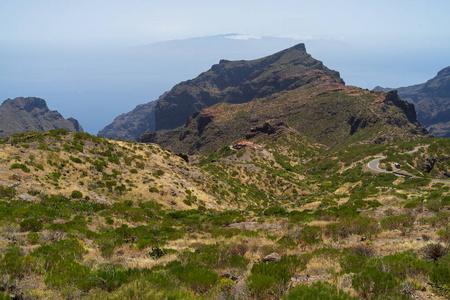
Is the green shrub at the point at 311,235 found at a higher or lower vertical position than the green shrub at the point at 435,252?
lower

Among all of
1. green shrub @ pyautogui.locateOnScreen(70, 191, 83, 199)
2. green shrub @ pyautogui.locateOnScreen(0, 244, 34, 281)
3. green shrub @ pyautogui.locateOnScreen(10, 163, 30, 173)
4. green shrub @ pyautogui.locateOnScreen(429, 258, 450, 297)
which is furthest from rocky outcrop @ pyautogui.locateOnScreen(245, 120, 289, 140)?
green shrub @ pyautogui.locateOnScreen(0, 244, 34, 281)

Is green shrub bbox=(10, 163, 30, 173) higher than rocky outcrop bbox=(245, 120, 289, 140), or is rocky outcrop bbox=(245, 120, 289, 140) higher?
green shrub bbox=(10, 163, 30, 173)

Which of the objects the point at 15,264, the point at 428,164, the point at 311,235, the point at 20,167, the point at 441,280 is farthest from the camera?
the point at 428,164

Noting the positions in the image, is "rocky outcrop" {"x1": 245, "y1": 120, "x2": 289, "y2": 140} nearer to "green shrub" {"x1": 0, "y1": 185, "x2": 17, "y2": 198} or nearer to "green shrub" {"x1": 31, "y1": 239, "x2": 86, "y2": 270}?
"green shrub" {"x1": 0, "y1": 185, "x2": 17, "y2": 198}

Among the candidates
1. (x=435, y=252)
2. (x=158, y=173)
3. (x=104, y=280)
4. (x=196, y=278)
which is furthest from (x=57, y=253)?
(x=158, y=173)

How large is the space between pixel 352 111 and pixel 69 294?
13787 cm

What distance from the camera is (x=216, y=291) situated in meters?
6.29

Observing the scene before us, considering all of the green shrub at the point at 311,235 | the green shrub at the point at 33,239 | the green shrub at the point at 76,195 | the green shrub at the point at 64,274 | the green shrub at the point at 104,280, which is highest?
the green shrub at the point at 104,280

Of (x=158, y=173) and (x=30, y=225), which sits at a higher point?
(x=30, y=225)

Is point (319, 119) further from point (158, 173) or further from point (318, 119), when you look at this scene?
point (158, 173)

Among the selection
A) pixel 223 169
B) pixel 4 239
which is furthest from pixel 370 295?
pixel 223 169

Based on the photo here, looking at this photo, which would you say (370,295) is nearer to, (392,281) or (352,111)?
(392,281)

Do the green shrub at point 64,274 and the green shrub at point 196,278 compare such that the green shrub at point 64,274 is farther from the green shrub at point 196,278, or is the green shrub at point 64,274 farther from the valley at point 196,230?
the green shrub at point 196,278

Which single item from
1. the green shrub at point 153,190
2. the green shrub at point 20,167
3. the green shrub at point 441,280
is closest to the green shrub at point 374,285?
the green shrub at point 441,280
